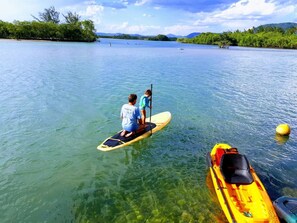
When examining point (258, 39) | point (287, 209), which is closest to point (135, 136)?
point (287, 209)

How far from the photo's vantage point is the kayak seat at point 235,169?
311 inches

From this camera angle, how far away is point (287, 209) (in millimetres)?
6809

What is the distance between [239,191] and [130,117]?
16.7 ft

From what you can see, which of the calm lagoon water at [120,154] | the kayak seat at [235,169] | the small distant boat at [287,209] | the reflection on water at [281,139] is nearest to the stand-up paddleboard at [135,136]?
the calm lagoon water at [120,154]

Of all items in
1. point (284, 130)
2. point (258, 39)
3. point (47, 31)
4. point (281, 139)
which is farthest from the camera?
point (258, 39)

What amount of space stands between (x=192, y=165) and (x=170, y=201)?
8.37ft

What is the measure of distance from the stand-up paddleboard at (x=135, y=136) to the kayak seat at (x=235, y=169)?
4.20m

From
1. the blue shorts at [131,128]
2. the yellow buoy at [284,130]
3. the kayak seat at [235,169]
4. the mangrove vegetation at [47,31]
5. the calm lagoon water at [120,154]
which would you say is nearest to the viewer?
the calm lagoon water at [120,154]

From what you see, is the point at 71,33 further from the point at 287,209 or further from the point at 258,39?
the point at 287,209

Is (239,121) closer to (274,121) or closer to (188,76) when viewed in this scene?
(274,121)

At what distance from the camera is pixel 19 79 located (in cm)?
2502

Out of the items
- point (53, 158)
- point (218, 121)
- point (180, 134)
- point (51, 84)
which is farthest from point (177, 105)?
point (51, 84)

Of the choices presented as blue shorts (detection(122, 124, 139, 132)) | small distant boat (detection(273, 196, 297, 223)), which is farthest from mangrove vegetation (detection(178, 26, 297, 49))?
small distant boat (detection(273, 196, 297, 223))

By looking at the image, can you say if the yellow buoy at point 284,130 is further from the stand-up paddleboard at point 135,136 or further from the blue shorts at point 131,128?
the blue shorts at point 131,128
